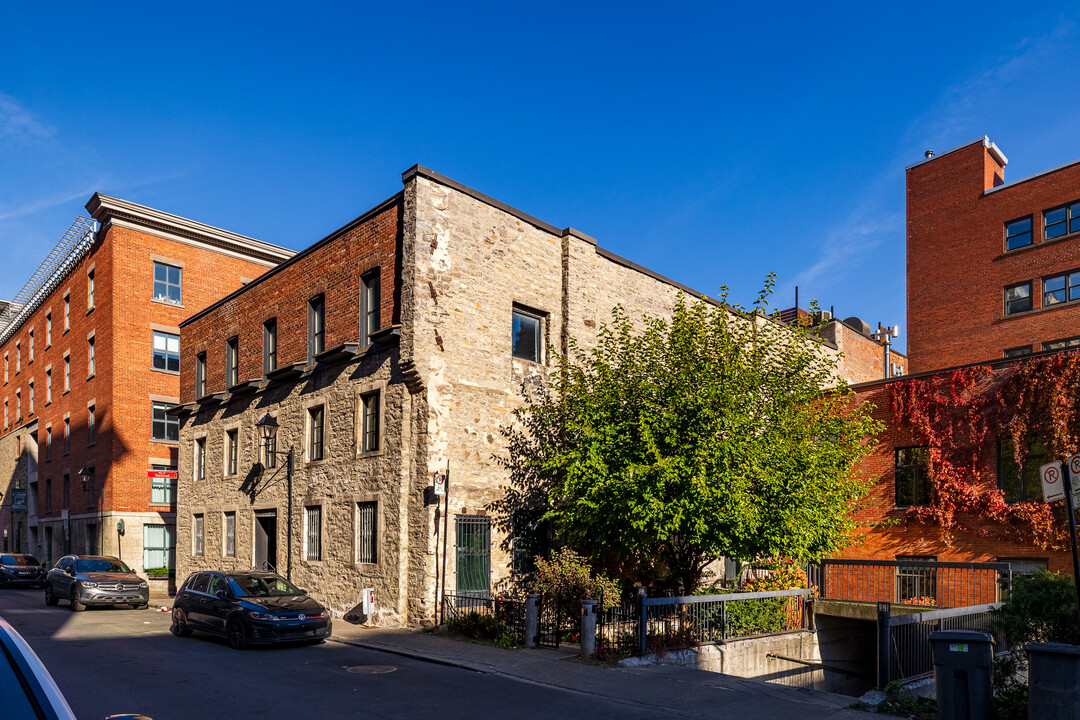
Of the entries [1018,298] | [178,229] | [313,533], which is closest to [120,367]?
[178,229]

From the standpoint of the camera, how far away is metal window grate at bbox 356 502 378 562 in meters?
19.3

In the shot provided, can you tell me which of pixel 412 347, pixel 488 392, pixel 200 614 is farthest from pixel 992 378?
pixel 200 614

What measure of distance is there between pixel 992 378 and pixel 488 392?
13362 mm

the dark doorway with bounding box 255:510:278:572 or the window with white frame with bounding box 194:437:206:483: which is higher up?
the window with white frame with bounding box 194:437:206:483

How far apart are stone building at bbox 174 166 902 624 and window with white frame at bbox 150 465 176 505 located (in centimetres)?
1336

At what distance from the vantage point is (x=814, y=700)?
449 inches

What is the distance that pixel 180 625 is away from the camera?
17484 millimetres

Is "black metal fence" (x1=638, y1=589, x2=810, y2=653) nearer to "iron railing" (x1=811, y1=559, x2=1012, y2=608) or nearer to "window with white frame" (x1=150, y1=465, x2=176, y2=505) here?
"iron railing" (x1=811, y1=559, x2=1012, y2=608)

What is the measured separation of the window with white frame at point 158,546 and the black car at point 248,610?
21938mm

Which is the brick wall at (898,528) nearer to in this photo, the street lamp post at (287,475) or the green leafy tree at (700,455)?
the green leafy tree at (700,455)

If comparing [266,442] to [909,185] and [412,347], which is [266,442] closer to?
[412,347]

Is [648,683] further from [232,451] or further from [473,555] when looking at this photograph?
Answer: [232,451]

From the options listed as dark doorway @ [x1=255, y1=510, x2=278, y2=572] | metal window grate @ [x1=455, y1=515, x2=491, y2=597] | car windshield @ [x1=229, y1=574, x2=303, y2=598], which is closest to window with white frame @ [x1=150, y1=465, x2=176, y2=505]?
dark doorway @ [x1=255, y1=510, x2=278, y2=572]

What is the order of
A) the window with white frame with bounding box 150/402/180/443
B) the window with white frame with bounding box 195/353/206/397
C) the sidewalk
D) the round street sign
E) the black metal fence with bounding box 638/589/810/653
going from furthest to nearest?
the window with white frame with bounding box 150/402/180/443 < the window with white frame with bounding box 195/353/206/397 < the black metal fence with bounding box 638/589/810/653 < the sidewalk < the round street sign
